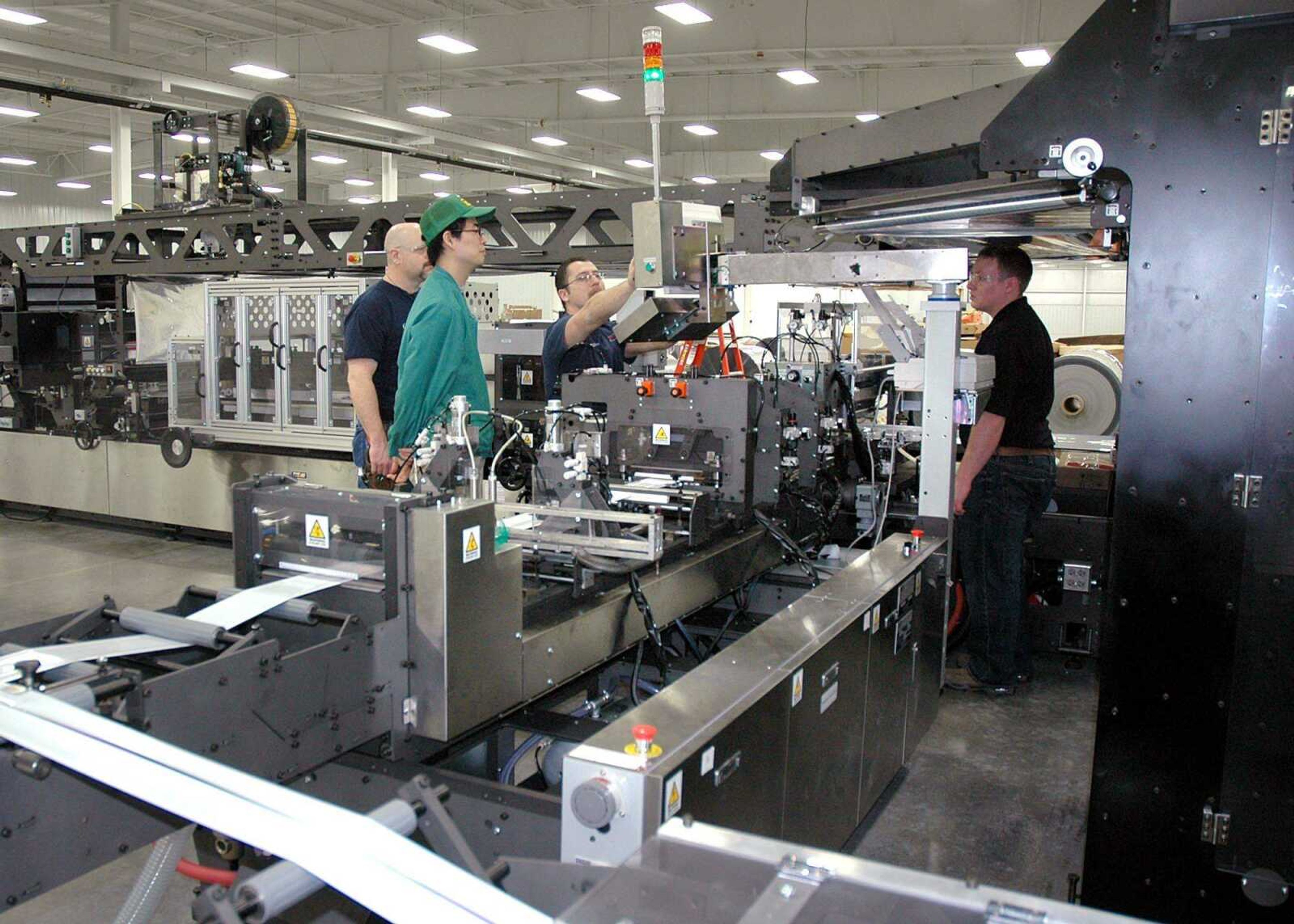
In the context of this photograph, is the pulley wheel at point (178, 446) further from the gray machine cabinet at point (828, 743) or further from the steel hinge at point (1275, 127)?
the steel hinge at point (1275, 127)

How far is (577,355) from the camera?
3965 millimetres

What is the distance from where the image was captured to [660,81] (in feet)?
8.36

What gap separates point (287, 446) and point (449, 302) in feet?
12.7

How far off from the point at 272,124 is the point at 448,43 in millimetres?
4289

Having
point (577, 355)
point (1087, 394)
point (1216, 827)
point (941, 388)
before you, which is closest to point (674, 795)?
point (1216, 827)

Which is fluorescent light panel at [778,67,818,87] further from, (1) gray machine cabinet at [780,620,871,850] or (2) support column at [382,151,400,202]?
(1) gray machine cabinet at [780,620,871,850]

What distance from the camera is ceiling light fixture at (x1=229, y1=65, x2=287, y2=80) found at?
32.3 ft

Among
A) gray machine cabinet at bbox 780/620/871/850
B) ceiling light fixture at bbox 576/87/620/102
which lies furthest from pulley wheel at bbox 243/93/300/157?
ceiling light fixture at bbox 576/87/620/102

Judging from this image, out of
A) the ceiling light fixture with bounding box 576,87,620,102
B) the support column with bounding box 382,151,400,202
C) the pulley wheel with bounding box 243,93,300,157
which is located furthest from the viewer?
the support column with bounding box 382,151,400,202

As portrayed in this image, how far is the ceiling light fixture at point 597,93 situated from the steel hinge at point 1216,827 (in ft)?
32.9

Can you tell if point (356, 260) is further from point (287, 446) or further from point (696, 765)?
point (696, 765)

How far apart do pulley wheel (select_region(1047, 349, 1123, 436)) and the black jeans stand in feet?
5.35

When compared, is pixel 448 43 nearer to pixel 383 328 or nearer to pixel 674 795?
pixel 383 328

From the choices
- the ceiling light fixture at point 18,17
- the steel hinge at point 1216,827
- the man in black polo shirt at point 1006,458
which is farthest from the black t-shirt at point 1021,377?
the ceiling light fixture at point 18,17
